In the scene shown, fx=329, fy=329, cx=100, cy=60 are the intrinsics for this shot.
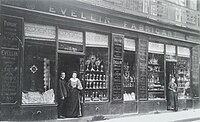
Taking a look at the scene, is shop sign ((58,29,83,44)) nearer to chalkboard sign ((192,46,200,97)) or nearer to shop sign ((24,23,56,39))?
shop sign ((24,23,56,39))

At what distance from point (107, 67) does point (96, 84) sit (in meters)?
0.81

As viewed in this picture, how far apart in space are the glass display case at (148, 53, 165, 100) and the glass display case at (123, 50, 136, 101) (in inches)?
48.4

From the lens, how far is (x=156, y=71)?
15.4 m

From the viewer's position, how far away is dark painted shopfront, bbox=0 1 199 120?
9602mm

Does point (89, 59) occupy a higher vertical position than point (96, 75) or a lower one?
higher

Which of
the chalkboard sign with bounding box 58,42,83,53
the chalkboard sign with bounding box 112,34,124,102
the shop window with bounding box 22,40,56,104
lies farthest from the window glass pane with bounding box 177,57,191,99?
the shop window with bounding box 22,40,56,104

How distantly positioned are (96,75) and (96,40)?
133 centimetres

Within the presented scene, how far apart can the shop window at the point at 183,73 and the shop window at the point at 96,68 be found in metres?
5.63

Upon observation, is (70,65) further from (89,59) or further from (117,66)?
(117,66)

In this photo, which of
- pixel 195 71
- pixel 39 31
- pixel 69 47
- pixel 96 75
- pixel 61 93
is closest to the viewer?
pixel 39 31

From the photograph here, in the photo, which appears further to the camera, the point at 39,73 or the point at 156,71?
the point at 156,71

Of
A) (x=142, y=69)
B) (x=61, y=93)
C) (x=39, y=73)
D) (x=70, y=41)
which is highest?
(x=70, y=41)

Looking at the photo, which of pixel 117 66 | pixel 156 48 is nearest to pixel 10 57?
pixel 117 66

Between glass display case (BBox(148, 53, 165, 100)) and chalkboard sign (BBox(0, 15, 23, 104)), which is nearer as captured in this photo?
chalkboard sign (BBox(0, 15, 23, 104))
